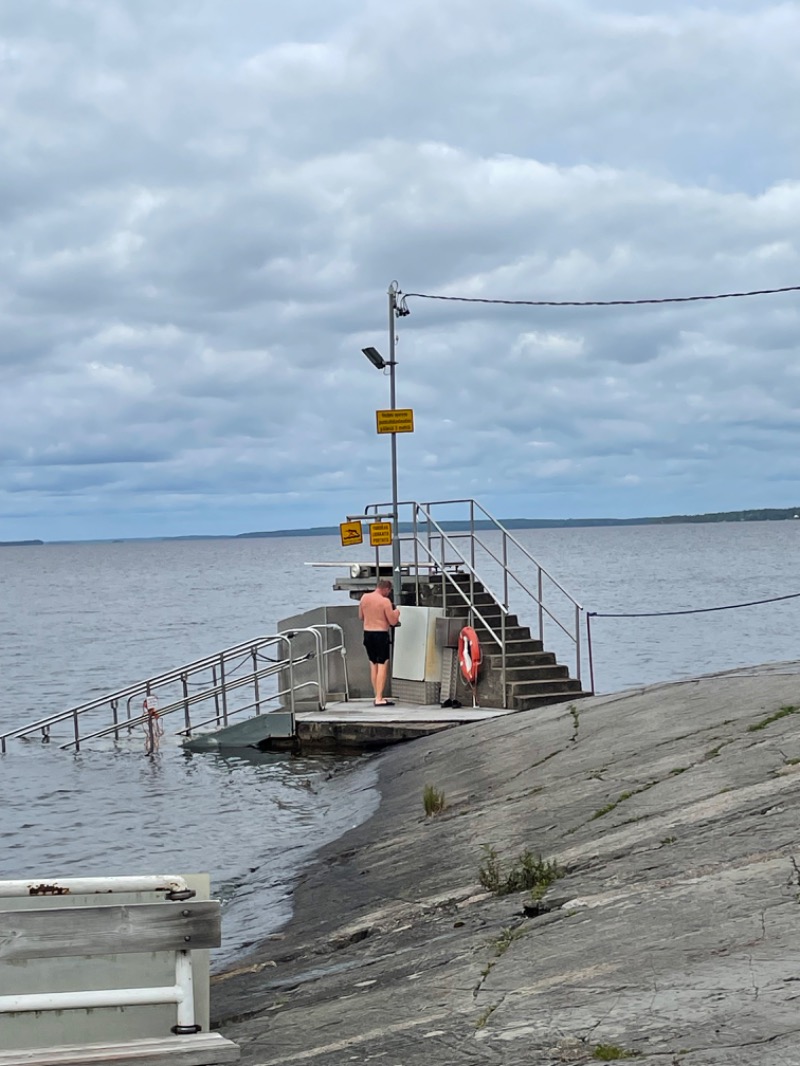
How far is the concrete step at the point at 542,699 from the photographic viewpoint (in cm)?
1856

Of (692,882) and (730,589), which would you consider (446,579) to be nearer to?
(692,882)

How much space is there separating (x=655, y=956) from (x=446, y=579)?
1516 cm

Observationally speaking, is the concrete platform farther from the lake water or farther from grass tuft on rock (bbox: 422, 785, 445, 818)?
grass tuft on rock (bbox: 422, 785, 445, 818)

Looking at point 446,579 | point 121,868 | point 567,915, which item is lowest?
point 121,868

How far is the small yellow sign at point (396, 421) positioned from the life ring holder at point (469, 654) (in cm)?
314

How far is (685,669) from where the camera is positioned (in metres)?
36.9

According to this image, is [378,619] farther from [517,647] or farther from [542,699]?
[542,699]

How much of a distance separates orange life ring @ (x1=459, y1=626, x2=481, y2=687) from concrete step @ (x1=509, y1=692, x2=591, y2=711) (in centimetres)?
81

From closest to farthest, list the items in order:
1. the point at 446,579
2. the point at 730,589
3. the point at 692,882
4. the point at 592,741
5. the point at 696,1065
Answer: the point at 696,1065 < the point at 692,882 < the point at 592,741 < the point at 446,579 < the point at 730,589

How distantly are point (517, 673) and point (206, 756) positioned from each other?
5.29 meters

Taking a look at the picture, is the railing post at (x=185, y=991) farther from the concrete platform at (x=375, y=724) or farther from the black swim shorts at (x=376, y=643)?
the black swim shorts at (x=376, y=643)

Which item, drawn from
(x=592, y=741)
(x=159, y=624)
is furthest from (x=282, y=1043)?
(x=159, y=624)

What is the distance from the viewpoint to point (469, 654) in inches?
754

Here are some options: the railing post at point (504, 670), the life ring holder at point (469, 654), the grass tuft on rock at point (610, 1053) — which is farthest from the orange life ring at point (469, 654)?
the grass tuft on rock at point (610, 1053)
